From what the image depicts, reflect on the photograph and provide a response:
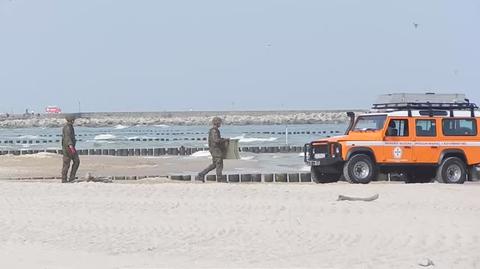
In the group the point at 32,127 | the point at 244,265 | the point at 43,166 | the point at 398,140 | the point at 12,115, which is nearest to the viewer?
the point at 244,265

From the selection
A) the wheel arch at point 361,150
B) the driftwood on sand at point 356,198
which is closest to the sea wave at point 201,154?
the wheel arch at point 361,150

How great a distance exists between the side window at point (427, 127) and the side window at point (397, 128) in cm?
36

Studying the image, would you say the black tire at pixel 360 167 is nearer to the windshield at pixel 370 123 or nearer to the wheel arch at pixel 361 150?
the wheel arch at pixel 361 150

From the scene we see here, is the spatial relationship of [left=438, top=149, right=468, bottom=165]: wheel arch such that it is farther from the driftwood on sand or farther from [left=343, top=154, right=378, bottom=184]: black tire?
the driftwood on sand

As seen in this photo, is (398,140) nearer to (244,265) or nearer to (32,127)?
(244,265)

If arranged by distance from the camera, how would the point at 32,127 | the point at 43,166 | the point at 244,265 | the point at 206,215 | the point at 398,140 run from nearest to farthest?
1. the point at 244,265
2. the point at 206,215
3. the point at 398,140
4. the point at 43,166
5. the point at 32,127

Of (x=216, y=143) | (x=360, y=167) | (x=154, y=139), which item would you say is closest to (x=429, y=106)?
(x=360, y=167)

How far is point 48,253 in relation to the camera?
385 inches

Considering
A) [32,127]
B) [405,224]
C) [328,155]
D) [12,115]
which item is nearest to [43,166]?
[328,155]

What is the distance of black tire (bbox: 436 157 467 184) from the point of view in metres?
19.9

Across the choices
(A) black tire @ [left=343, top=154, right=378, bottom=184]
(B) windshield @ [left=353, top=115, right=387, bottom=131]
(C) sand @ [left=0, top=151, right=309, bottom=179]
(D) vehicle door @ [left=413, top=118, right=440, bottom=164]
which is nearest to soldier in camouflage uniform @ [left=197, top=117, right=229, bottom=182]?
(A) black tire @ [left=343, top=154, right=378, bottom=184]

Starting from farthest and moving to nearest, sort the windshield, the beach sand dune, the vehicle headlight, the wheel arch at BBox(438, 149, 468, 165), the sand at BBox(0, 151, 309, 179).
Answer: the sand at BBox(0, 151, 309, 179) < the wheel arch at BBox(438, 149, 468, 165) < the windshield < the vehicle headlight < the beach sand dune

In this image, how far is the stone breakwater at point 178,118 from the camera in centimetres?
16025

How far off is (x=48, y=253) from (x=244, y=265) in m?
2.44
